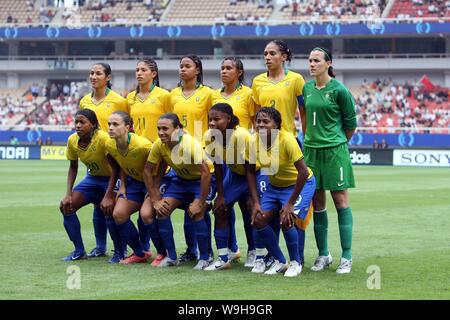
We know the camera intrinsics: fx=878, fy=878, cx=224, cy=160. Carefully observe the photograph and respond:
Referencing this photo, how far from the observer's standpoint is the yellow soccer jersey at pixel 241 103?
33.4ft

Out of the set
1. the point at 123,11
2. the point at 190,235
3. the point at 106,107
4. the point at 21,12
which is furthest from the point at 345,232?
the point at 21,12

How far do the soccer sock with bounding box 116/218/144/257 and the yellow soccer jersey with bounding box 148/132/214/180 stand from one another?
84cm

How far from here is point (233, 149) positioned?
952 cm

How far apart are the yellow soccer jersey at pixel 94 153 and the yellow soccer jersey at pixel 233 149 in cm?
137

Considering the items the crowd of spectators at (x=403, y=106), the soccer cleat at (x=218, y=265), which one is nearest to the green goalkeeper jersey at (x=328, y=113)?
the soccer cleat at (x=218, y=265)

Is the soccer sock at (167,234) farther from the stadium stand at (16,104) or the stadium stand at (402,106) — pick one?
Answer: the stadium stand at (16,104)

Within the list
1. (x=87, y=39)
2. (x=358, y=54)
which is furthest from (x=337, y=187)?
(x=87, y=39)

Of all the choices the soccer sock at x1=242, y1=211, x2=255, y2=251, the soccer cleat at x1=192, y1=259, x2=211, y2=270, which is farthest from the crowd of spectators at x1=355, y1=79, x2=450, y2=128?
the soccer cleat at x1=192, y1=259, x2=211, y2=270

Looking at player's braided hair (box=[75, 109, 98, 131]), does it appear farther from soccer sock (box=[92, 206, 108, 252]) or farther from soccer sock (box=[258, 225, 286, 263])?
soccer sock (box=[258, 225, 286, 263])

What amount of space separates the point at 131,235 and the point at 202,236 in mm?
915

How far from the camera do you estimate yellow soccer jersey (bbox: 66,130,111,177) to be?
34.2 ft

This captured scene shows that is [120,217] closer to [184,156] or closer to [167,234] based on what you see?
[167,234]

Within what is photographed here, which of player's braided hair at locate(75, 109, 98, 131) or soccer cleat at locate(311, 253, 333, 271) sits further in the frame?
player's braided hair at locate(75, 109, 98, 131)

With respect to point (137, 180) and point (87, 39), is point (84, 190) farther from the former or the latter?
point (87, 39)
